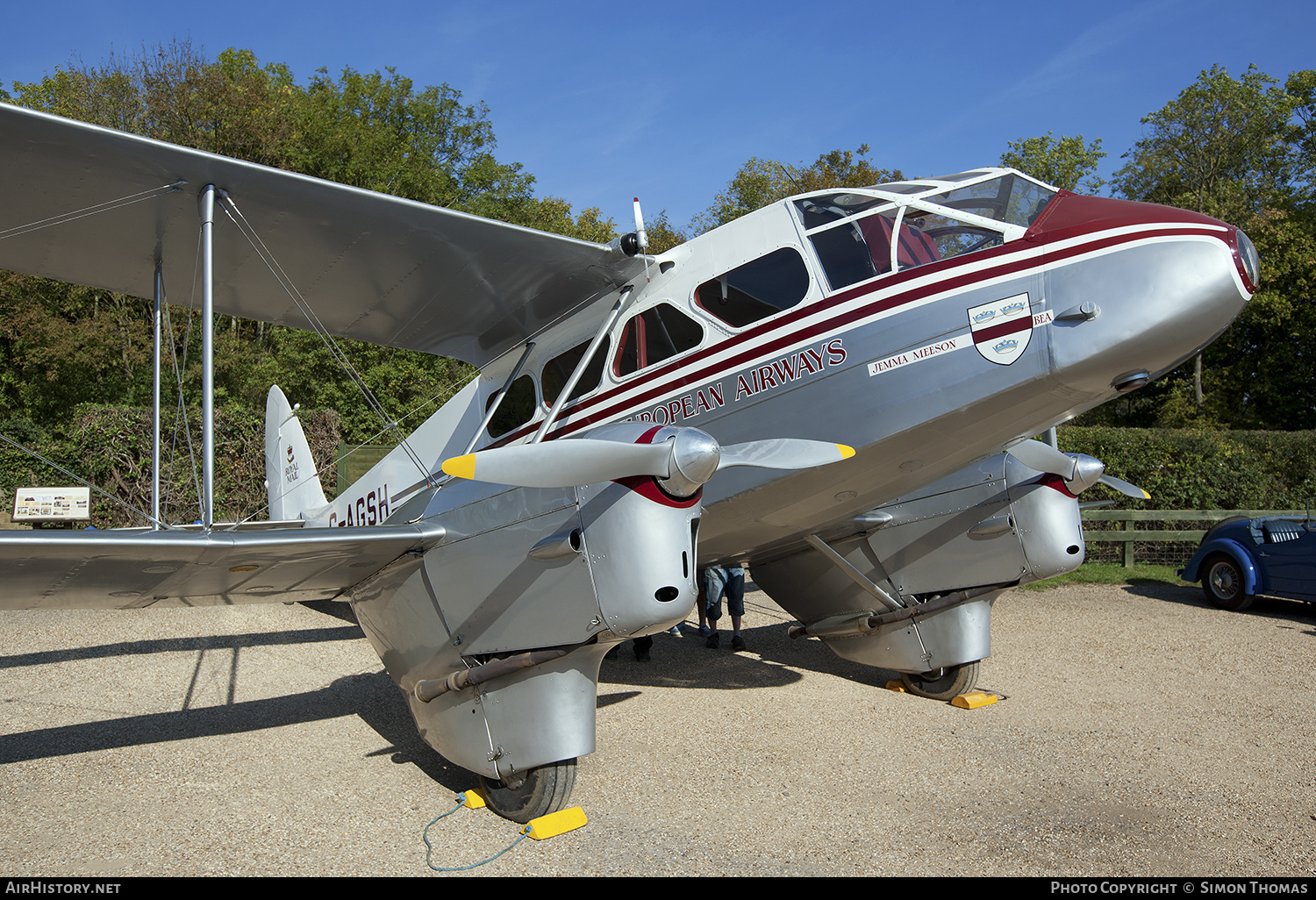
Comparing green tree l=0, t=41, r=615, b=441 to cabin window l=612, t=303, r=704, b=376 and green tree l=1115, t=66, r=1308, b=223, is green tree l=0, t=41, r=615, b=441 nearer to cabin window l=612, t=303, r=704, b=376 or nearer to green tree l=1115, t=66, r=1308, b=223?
cabin window l=612, t=303, r=704, b=376

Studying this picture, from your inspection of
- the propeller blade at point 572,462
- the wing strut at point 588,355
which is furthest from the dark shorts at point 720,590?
the propeller blade at point 572,462

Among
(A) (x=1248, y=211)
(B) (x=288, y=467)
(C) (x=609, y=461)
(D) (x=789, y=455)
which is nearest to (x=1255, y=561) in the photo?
(D) (x=789, y=455)

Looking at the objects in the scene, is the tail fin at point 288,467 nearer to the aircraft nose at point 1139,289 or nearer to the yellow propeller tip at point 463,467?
the yellow propeller tip at point 463,467

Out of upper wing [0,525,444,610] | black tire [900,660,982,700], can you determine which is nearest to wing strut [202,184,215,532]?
upper wing [0,525,444,610]

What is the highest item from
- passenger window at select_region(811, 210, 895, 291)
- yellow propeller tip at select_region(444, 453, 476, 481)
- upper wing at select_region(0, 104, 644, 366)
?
upper wing at select_region(0, 104, 644, 366)

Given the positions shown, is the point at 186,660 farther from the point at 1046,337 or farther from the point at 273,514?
the point at 1046,337

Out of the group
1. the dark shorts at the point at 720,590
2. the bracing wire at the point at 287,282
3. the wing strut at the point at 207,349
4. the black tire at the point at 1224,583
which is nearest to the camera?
the wing strut at the point at 207,349

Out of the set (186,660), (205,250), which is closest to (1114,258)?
(205,250)

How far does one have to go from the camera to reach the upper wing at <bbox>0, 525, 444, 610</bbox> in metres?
4.69

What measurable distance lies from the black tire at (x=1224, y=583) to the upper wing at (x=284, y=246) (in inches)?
453

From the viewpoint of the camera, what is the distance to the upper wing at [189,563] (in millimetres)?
4688

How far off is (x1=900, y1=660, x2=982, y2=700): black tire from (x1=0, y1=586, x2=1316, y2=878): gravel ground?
6.1 inches

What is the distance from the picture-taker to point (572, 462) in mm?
4672

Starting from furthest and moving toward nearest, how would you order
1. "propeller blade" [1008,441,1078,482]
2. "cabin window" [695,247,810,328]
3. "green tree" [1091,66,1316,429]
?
"green tree" [1091,66,1316,429]
"propeller blade" [1008,441,1078,482]
"cabin window" [695,247,810,328]
